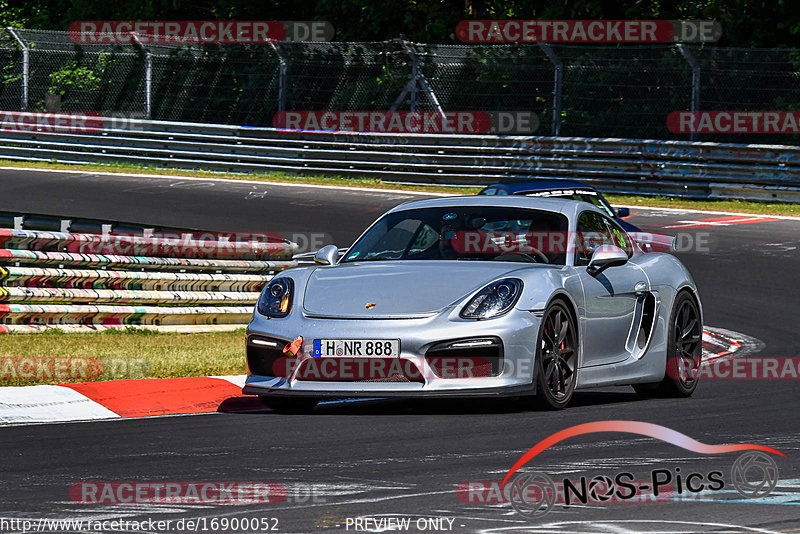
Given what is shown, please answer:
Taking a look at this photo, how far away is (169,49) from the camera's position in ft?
94.8

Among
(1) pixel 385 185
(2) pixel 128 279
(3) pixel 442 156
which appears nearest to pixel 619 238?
(2) pixel 128 279

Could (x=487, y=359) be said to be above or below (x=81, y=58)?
below

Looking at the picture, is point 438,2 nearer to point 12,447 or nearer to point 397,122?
point 397,122

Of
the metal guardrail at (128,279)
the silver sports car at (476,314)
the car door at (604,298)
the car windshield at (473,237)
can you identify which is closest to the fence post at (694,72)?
the metal guardrail at (128,279)

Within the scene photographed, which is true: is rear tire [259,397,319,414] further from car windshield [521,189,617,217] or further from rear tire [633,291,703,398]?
car windshield [521,189,617,217]

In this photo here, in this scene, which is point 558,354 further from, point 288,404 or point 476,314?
point 288,404

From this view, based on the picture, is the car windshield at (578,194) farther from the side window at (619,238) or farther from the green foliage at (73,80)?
the green foliage at (73,80)

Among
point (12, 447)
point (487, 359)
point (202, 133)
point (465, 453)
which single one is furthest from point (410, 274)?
point (202, 133)

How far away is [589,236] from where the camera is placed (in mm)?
9031

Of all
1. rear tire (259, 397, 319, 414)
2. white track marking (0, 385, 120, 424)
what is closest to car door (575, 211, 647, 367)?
rear tire (259, 397, 319, 414)

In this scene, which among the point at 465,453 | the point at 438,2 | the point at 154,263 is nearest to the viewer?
the point at 465,453

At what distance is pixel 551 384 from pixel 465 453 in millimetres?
1673

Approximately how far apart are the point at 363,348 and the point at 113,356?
289cm

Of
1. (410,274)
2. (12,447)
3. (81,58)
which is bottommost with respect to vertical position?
(12,447)
